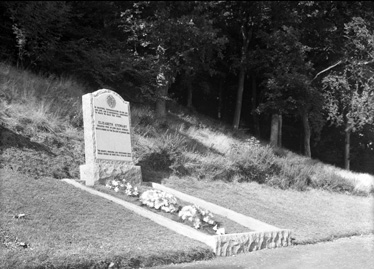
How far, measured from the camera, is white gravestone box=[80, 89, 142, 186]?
32.6 ft

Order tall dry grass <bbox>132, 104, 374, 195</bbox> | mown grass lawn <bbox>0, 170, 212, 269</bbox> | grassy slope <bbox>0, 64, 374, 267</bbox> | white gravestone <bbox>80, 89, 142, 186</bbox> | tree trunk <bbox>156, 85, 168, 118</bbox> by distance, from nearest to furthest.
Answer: mown grass lawn <bbox>0, 170, 212, 269</bbox>
grassy slope <bbox>0, 64, 374, 267</bbox>
white gravestone <bbox>80, 89, 142, 186</bbox>
tall dry grass <bbox>132, 104, 374, 195</bbox>
tree trunk <bbox>156, 85, 168, 118</bbox>

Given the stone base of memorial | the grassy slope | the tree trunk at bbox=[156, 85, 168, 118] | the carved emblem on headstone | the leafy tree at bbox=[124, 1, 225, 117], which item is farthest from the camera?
the tree trunk at bbox=[156, 85, 168, 118]

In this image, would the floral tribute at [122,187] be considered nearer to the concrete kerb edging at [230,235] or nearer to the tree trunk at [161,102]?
the concrete kerb edging at [230,235]

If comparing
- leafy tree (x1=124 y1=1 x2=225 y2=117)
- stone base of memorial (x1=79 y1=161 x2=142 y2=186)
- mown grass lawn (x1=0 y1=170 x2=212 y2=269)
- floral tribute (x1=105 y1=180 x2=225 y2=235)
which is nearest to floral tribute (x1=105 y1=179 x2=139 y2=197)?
floral tribute (x1=105 y1=180 x2=225 y2=235)

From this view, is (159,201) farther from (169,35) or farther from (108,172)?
(169,35)

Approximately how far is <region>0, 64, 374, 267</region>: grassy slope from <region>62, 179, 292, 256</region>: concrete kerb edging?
1.00 ft

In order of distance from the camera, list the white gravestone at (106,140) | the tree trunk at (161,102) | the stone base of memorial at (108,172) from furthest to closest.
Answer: the tree trunk at (161,102) → the white gravestone at (106,140) → the stone base of memorial at (108,172)

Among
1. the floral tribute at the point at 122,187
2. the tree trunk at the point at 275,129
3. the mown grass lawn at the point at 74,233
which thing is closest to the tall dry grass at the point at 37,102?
the floral tribute at the point at 122,187

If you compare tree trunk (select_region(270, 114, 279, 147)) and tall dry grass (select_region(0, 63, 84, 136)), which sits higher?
tall dry grass (select_region(0, 63, 84, 136))

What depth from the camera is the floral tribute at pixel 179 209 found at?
8.05 meters

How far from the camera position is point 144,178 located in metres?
11.6

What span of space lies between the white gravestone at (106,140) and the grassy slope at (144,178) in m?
0.70

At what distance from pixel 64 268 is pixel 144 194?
3.67 metres

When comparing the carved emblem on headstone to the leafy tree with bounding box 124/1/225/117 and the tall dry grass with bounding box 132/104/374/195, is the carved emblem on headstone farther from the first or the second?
the leafy tree with bounding box 124/1/225/117
